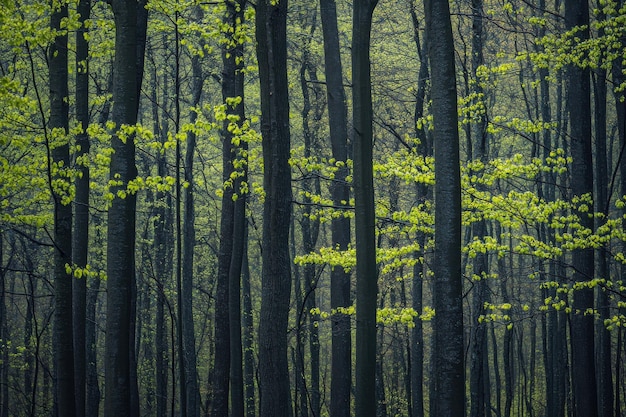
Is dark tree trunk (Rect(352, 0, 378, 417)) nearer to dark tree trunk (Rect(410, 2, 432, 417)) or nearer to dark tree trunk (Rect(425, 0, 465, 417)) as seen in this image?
dark tree trunk (Rect(425, 0, 465, 417))

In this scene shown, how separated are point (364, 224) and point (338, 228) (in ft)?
18.4

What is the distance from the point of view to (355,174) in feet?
30.5

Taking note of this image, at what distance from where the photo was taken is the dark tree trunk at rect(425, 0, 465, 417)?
8.62m

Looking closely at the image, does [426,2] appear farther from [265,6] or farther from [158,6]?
[158,6]

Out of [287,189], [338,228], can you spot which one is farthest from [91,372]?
[287,189]

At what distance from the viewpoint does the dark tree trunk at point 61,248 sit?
10.5 meters

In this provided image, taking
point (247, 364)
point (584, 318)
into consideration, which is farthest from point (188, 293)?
point (584, 318)

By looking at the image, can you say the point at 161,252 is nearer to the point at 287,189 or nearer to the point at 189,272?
the point at 189,272

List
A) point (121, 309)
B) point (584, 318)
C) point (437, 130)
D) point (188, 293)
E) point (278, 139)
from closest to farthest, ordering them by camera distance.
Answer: point (121, 309) → point (437, 130) → point (278, 139) → point (584, 318) → point (188, 293)

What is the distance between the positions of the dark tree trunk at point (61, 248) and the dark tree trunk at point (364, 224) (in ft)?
14.3

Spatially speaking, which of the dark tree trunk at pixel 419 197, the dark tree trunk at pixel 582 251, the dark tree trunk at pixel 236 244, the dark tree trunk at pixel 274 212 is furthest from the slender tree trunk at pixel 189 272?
the dark tree trunk at pixel 582 251

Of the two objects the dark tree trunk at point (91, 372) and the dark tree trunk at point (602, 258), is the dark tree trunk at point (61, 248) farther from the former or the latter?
the dark tree trunk at point (602, 258)

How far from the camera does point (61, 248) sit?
34.9 ft

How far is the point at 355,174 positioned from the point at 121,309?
3.53 m
